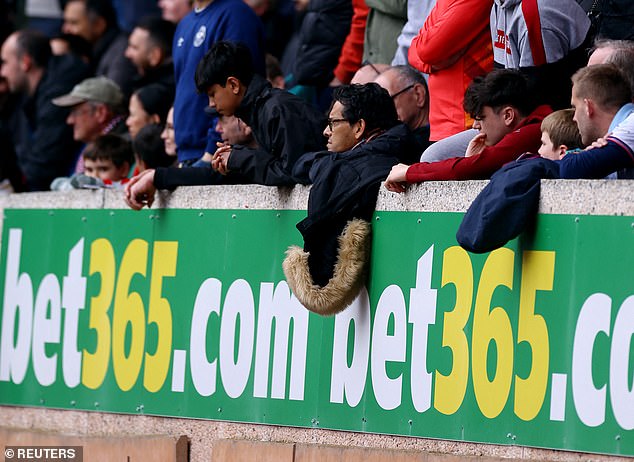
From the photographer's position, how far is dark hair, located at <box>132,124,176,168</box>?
10.2 m

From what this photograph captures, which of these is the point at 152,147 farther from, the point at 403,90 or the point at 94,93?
the point at 403,90

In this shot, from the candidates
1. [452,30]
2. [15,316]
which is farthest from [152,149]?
[452,30]

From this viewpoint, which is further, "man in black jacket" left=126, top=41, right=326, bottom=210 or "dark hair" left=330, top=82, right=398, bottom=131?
"man in black jacket" left=126, top=41, right=326, bottom=210

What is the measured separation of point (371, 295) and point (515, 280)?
103cm

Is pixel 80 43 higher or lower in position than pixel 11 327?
higher

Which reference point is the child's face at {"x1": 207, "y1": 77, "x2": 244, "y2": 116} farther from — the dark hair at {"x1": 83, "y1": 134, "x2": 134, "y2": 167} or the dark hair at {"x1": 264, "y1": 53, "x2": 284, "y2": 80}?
the dark hair at {"x1": 83, "y1": 134, "x2": 134, "y2": 167}

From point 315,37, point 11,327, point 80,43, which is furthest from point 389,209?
point 80,43

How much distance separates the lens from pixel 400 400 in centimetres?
698

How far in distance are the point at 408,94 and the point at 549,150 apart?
1.63 metres

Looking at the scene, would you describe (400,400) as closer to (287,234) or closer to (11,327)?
(287,234)

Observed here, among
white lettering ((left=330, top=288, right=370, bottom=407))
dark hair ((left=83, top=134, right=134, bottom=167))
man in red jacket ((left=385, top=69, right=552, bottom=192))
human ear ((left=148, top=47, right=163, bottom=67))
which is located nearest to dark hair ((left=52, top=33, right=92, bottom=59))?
human ear ((left=148, top=47, right=163, bottom=67))

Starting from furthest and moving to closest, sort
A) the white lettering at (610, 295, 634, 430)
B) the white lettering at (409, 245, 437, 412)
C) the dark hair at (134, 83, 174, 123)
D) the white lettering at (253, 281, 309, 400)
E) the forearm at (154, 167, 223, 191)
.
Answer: the dark hair at (134, 83, 174, 123) < the forearm at (154, 167, 223, 191) < the white lettering at (253, 281, 309, 400) < the white lettering at (409, 245, 437, 412) < the white lettering at (610, 295, 634, 430)

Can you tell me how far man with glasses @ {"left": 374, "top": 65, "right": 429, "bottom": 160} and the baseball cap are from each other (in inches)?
154

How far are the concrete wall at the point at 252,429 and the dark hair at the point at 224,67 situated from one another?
1.93 ft
